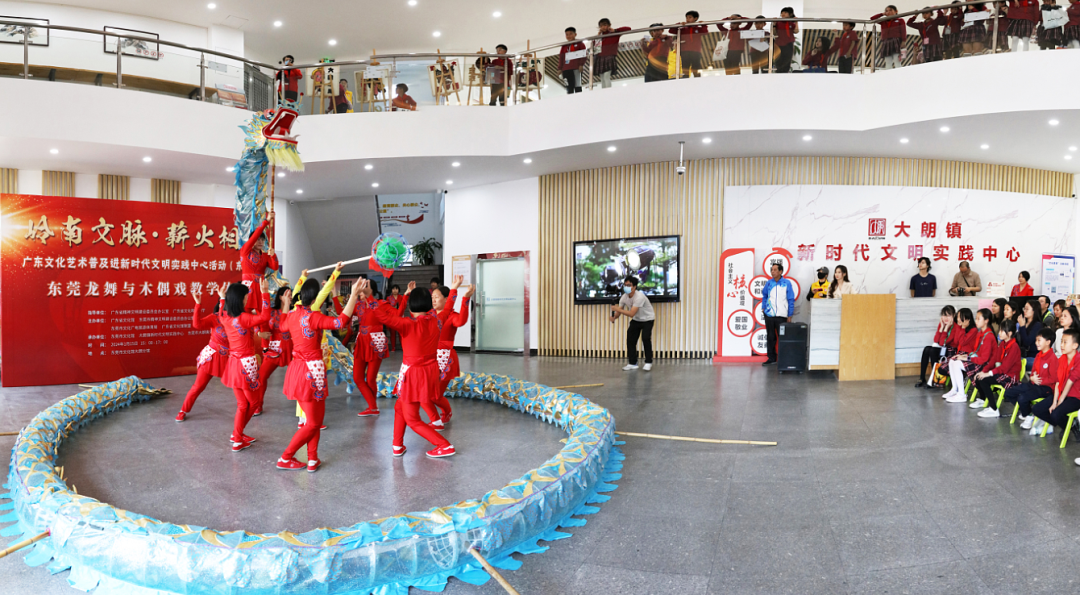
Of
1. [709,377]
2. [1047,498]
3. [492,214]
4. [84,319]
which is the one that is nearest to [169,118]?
[84,319]

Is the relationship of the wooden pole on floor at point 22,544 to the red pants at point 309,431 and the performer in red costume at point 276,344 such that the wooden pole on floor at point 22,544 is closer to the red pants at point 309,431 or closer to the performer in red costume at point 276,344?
the red pants at point 309,431

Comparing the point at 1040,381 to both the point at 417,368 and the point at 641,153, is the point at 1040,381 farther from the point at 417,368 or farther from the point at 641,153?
the point at 641,153

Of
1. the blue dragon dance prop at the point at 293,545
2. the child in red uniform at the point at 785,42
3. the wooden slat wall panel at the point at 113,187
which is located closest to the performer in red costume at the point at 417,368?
the blue dragon dance prop at the point at 293,545

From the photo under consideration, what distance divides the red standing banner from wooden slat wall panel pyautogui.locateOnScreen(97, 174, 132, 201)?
2751mm

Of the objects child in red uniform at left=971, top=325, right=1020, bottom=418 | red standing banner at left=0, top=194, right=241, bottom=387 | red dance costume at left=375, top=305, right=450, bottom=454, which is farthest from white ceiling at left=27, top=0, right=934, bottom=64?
red dance costume at left=375, top=305, right=450, bottom=454

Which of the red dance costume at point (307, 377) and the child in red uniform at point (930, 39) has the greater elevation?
the child in red uniform at point (930, 39)

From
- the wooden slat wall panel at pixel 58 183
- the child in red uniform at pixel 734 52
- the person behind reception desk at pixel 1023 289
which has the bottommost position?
the person behind reception desk at pixel 1023 289

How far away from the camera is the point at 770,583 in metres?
2.66

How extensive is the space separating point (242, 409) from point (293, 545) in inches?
115

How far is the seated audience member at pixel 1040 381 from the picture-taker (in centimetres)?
526

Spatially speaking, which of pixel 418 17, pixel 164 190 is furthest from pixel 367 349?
pixel 418 17

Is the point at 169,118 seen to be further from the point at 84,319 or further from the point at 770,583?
the point at 770,583

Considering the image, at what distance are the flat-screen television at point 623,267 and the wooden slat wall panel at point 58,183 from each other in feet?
29.3

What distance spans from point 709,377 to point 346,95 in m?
7.36
